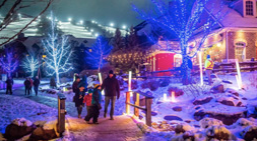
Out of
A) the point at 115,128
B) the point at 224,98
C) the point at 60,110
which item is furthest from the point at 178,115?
the point at 60,110

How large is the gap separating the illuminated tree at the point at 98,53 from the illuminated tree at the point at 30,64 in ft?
33.1

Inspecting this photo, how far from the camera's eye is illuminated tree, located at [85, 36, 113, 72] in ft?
128

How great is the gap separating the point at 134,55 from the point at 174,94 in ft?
44.0

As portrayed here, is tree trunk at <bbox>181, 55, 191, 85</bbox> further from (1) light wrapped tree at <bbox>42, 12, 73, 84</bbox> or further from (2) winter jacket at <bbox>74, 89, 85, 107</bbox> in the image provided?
(1) light wrapped tree at <bbox>42, 12, 73, 84</bbox>

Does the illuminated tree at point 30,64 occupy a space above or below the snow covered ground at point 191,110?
above

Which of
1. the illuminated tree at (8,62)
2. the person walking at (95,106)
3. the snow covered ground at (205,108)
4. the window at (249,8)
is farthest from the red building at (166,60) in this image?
the illuminated tree at (8,62)

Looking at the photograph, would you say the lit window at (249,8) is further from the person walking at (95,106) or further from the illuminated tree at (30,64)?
the illuminated tree at (30,64)

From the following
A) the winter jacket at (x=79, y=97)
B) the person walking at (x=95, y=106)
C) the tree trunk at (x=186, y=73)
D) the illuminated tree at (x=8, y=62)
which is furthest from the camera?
the illuminated tree at (x=8, y=62)

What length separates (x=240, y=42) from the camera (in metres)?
19.6

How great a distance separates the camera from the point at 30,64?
Answer: 42.3 meters

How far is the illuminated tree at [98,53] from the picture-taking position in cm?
3899

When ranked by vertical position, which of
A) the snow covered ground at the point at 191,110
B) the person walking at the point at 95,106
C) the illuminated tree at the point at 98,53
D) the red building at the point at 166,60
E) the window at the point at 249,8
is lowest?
the snow covered ground at the point at 191,110

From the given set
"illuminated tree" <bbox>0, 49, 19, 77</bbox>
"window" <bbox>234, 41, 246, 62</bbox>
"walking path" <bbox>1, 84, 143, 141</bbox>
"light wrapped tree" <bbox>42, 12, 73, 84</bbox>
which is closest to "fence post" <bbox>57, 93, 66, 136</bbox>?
"walking path" <bbox>1, 84, 143, 141</bbox>

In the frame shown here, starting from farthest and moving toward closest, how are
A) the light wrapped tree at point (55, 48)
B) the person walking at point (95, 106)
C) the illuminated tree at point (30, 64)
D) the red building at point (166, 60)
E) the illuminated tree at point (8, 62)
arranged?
the illuminated tree at point (30, 64) → the illuminated tree at point (8, 62) → the red building at point (166, 60) → the light wrapped tree at point (55, 48) → the person walking at point (95, 106)
